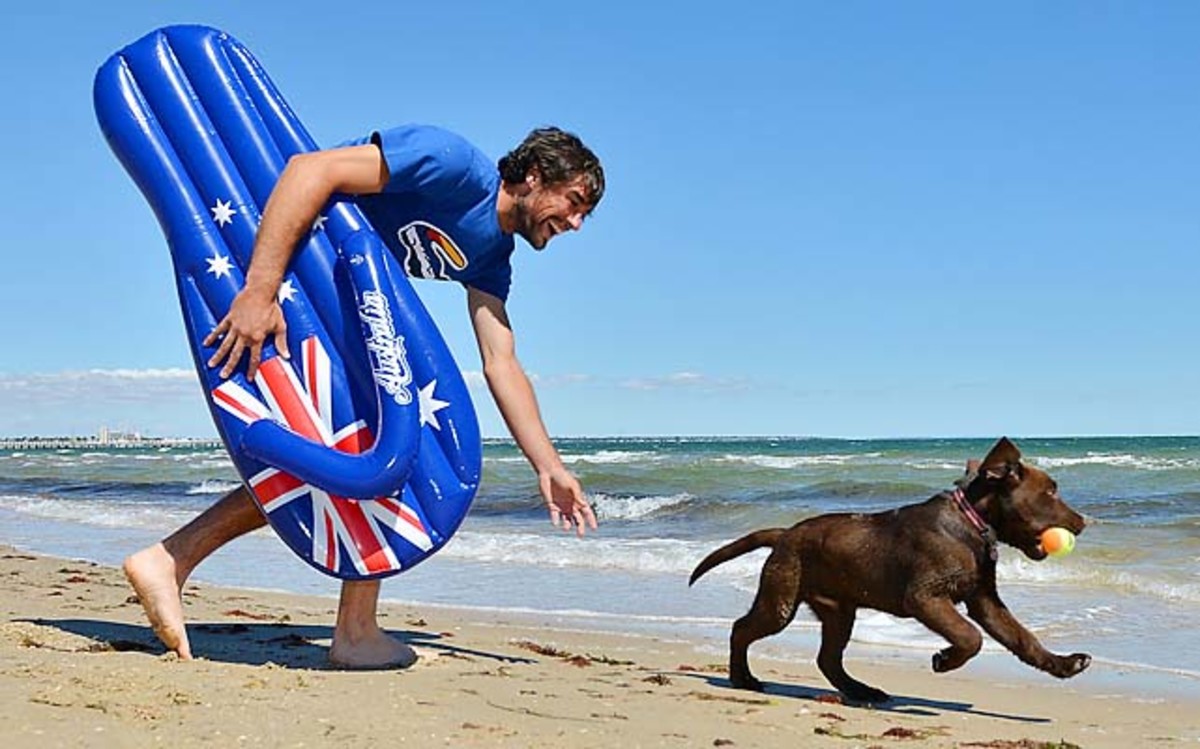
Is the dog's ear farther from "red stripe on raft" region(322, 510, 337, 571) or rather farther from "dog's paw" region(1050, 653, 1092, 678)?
"red stripe on raft" region(322, 510, 337, 571)

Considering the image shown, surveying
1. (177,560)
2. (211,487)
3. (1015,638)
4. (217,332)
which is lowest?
(211,487)

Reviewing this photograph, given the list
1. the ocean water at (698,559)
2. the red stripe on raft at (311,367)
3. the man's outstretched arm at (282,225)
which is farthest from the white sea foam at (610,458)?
the man's outstretched arm at (282,225)

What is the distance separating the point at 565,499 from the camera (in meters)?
5.30

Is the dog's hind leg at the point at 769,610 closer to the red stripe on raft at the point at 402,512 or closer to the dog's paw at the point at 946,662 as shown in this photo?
the dog's paw at the point at 946,662

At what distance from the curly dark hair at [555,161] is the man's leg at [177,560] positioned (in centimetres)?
155

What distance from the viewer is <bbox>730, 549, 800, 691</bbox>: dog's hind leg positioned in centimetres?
589

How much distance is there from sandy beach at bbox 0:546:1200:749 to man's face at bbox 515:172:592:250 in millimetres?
1654

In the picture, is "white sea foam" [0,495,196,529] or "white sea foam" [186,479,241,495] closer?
"white sea foam" [0,495,196,529]

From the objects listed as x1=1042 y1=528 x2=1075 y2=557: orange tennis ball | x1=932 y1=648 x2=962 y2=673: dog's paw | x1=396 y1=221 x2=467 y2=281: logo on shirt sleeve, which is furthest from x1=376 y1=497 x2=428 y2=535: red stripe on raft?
x1=1042 y1=528 x2=1075 y2=557: orange tennis ball

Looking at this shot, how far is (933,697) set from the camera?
6172 millimetres

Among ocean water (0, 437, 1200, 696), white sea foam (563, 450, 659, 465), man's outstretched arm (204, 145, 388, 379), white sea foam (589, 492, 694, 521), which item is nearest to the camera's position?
man's outstretched arm (204, 145, 388, 379)

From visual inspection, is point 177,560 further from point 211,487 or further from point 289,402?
point 211,487

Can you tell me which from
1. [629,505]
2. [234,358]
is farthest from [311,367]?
[629,505]

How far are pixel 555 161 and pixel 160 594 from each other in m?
2.14
